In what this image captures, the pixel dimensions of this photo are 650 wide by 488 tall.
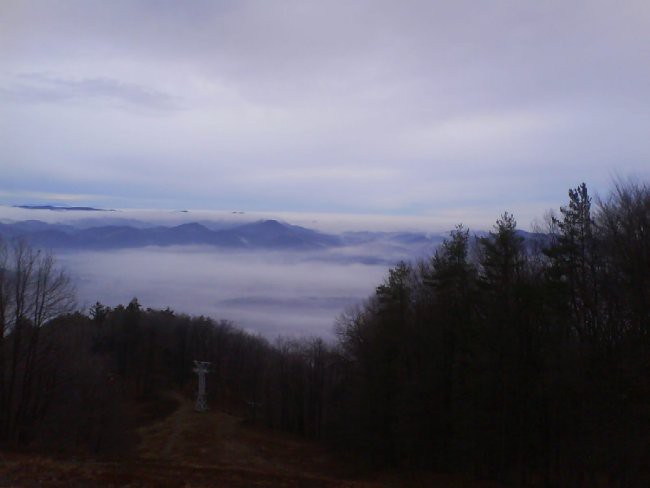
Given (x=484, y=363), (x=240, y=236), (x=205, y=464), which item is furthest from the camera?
(x=240, y=236)

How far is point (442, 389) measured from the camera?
1160 inches

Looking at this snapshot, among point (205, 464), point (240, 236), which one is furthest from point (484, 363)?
point (240, 236)

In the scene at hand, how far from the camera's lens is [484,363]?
26.1 metres

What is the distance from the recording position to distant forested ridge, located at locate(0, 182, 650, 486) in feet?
69.3

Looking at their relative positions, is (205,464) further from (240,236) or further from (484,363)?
(240,236)

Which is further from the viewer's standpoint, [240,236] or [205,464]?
[240,236]

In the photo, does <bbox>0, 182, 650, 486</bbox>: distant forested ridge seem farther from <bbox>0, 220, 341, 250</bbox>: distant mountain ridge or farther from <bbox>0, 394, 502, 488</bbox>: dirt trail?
<bbox>0, 220, 341, 250</bbox>: distant mountain ridge

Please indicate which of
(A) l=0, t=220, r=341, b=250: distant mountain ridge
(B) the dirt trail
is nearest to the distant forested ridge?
(B) the dirt trail

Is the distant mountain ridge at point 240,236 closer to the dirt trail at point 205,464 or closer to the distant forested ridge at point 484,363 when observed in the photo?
the dirt trail at point 205,464

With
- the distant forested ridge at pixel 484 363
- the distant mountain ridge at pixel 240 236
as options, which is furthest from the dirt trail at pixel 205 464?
the distant mountain ridge at pixel 240 236

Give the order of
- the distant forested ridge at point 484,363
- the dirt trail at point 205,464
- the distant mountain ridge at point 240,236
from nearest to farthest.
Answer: the dirt trail at point 205,464 → the distant forested ridge at point 484,363 → the distant mountain ridge at point 240,236

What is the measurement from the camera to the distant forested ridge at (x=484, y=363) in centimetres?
2112

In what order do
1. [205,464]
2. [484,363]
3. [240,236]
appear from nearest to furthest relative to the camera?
1. [484,363]
2. [205,464]
3. [240,236]

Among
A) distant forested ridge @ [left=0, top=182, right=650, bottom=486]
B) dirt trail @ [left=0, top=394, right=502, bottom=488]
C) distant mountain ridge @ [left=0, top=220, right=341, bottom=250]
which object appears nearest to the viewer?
dirt trail @ [left=0, top=394, right=502, bottom=488]
